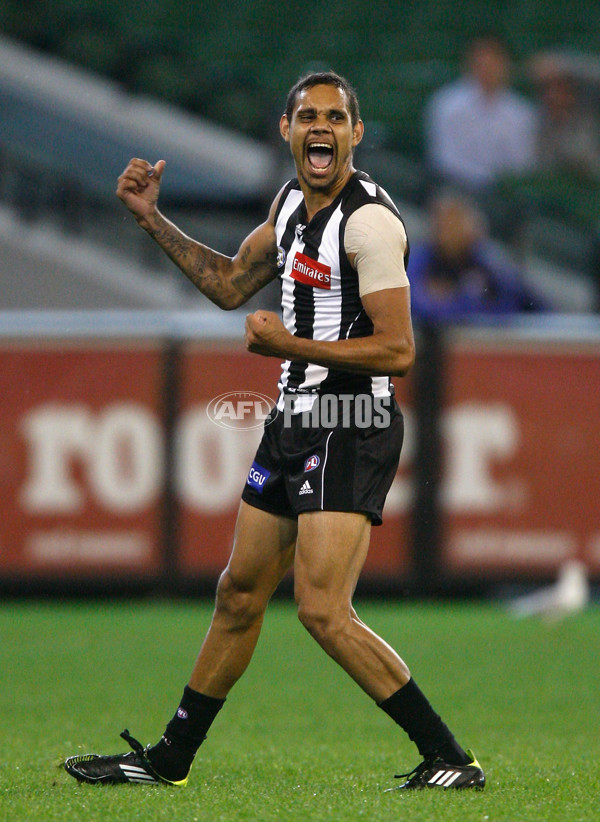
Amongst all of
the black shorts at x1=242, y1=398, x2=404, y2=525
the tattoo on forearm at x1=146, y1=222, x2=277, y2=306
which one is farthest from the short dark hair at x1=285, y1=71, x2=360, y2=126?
the black shorts at x1=242, y1=398, x2=404, y2=525

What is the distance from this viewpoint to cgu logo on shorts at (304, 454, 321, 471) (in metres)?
4.38

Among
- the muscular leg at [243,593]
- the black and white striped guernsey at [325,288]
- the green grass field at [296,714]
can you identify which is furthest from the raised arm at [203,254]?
the green grass field at [296,714]

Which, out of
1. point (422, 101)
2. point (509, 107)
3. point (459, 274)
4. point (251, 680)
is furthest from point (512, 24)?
point (251, 680)

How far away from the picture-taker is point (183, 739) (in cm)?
452

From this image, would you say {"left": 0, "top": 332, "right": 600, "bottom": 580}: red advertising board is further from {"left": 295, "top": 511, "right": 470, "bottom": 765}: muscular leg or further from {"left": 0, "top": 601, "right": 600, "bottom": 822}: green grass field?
{"left": 295, "top": 511, "right": 470, "bottom": 765}: muscular leg

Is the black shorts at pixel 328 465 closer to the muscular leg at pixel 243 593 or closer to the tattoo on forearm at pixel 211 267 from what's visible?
the muscular leg at pixel 243 593

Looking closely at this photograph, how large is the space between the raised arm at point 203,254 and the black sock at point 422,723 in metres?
1.46

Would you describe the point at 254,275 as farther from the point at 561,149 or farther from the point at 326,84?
the point at 561,149

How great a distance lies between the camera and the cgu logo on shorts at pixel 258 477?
14.8 ft

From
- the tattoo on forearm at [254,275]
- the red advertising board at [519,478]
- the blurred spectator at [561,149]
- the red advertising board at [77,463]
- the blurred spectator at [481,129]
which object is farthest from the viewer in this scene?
A: the blurred spectator at [561,149]

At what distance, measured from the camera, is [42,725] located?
5836mm

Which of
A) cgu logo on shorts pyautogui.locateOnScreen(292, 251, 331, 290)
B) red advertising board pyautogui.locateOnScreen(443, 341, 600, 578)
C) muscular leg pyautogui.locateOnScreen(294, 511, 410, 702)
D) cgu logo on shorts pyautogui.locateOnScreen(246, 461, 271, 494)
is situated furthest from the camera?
red advertising board pyautogui.locateOnScreen(443, 341, 600, 578)

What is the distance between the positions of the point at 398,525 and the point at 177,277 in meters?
4.04

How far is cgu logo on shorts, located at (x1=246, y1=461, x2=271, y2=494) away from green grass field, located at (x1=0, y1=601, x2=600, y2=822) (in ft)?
3.14
